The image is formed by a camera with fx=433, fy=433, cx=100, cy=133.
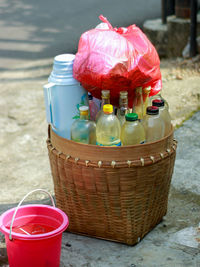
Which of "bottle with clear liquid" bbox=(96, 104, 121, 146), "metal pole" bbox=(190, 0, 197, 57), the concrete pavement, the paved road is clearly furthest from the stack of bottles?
the paved road

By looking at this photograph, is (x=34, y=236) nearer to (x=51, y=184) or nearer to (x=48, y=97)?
(x=48, y=97)

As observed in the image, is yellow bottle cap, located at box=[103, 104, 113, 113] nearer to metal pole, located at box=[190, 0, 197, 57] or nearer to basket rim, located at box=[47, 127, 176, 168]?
basket rim, located at box=[47, 127, 176, 168]

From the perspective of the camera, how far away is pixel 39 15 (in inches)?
301

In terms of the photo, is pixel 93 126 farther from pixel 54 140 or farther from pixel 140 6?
pixel 140 6

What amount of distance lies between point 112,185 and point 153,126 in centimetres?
34

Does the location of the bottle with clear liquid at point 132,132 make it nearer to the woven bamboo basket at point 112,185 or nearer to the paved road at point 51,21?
the woven bamboo basket at point 112,185

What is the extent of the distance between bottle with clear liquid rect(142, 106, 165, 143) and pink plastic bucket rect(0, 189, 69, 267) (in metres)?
0.56

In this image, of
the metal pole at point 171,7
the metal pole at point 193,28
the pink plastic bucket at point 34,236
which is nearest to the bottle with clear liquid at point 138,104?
the pink plastic bucket at point 34,236

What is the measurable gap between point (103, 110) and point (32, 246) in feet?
2.20

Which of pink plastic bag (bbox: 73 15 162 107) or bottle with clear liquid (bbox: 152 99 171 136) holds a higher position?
pink plastic bag (bbox: 73 15 162 107)

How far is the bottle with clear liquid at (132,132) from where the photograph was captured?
1.97m

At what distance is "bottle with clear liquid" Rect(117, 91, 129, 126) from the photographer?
2.00 m

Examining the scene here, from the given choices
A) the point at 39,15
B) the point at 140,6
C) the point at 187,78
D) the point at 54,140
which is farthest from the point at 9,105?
the point at 140,6

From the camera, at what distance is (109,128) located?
77.2 inches
